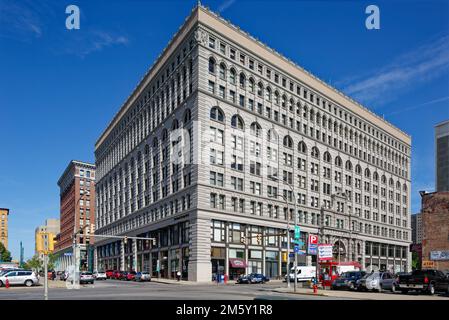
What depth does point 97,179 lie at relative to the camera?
140125mm

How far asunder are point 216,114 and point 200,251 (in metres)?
21.4

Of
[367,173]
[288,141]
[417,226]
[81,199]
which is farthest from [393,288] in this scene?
[417,226]

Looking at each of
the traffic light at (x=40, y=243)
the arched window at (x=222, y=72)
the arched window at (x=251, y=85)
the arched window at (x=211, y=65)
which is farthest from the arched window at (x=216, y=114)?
the traffic light at (x=40, y=243)

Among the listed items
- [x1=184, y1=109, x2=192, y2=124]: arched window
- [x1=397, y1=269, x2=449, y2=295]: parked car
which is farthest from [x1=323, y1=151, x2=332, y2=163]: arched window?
[x1=397, y1=269, x2=449, y2=295]: parked car

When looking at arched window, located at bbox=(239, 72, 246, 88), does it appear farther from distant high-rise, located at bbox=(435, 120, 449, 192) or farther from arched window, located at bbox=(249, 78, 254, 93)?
distant high-rise, located at bbox=(435, 120, 449, 192)

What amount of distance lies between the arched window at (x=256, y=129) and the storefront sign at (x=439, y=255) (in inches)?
1529

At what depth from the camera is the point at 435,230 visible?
47625 mm

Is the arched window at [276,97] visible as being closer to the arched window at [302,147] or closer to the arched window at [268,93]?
the arched window at [268,93]

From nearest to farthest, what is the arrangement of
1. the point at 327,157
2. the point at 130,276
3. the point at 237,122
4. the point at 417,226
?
the point at 237,122, the point at 130,276, the point at 327,157, the point at 417,226

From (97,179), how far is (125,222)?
37.2 m

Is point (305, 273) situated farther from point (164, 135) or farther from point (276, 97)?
point (164, 135)

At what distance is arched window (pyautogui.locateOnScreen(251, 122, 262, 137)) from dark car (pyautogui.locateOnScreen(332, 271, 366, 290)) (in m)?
41.6

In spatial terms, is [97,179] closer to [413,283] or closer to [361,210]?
[361,210]
